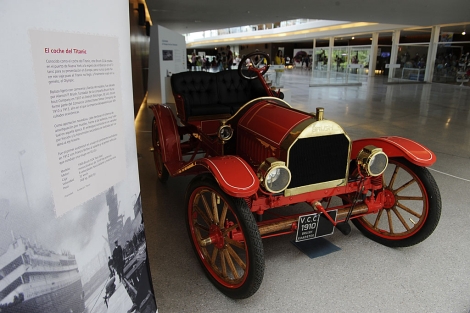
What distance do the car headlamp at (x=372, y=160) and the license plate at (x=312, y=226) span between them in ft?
1.31

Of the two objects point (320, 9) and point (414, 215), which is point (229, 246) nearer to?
point (414, 215)

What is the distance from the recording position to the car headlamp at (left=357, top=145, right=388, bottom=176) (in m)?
2.26

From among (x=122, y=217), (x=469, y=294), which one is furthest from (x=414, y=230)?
(x=122, y=217)

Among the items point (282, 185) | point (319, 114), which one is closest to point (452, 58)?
point (319, 114)

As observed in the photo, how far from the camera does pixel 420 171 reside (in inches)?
96.8

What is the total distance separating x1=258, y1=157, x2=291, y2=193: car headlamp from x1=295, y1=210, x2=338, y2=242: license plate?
0.27 m

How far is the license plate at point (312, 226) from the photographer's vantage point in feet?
7.07

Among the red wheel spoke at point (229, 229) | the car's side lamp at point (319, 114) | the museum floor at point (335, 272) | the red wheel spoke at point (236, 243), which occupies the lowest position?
the museum floor at point (335, 272)

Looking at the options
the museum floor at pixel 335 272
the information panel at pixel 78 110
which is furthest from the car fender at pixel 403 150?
the information panel at pixel 78 110

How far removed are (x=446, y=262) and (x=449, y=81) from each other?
1811 cm

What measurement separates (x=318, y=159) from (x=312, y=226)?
1.48ft

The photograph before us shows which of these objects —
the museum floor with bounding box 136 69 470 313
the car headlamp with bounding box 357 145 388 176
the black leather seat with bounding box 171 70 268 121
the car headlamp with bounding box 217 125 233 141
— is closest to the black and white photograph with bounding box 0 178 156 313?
the museum floor with bounding box 136 69 470 313

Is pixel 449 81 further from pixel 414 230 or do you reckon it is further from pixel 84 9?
pixel 84 9

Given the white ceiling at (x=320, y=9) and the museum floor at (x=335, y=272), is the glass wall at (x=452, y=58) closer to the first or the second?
the white ceiling at (x=320, y=9)
